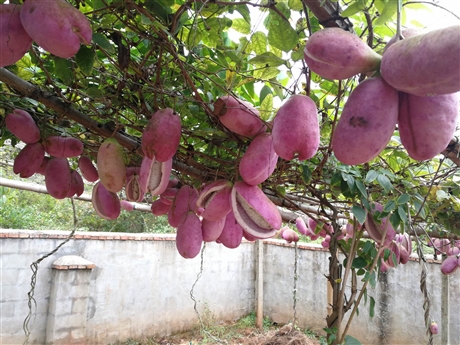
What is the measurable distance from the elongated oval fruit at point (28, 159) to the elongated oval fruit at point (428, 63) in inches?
37.0

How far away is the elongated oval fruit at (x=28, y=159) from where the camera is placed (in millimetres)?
972

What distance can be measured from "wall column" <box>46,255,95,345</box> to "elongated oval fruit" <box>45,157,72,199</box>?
121 inches

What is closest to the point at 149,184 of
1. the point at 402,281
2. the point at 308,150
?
the point at 308,150

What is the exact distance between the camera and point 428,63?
0.30m

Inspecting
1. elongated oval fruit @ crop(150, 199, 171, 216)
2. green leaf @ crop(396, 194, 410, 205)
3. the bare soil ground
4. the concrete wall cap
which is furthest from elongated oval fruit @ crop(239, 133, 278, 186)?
the concrete wall cap

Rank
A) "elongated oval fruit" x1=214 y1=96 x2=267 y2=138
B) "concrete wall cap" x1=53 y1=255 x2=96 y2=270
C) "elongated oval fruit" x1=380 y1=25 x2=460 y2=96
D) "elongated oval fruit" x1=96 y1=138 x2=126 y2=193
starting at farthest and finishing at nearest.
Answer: "concrete wall cap" x1=53 y1=255 x2=96 y2=270, "elongated oval fruit" x1=96 y1=138 x2=126 y2=193, "elongated oval fruit" x1=214 y1=96 x2=267 y2=138, "elongated oval fruit" x1=380 y1=25 x2=460 y2=96

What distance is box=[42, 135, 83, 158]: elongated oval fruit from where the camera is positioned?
98 centimetres

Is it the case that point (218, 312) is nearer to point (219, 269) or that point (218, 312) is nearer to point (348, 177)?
point (219, 269)

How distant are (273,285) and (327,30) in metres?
5.57

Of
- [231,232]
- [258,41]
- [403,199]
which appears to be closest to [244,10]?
[258,41]

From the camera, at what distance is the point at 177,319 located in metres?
4.81

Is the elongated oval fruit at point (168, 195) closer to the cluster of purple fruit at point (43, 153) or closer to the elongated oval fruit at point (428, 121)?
the cluster of purple fruit at point (43, 153)

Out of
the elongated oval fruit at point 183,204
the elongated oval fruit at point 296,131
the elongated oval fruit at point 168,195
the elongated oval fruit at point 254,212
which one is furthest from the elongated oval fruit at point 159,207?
the elongated oval fruit at point 296,131

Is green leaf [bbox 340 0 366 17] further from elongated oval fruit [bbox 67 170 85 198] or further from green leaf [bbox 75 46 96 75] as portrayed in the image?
elongated oval fruit [bbox 67 170 85 198]
